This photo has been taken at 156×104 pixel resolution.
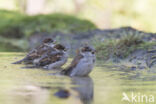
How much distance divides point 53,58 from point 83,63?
2.14 meters

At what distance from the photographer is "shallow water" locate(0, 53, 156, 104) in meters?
5.17

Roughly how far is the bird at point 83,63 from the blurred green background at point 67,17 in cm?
860

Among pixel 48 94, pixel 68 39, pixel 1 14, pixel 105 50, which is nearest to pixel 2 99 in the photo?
pixel 48 94

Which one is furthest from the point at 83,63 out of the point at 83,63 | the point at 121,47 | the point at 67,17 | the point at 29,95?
the point at 67,17

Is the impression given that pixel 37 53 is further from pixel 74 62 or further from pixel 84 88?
pixel 84 88

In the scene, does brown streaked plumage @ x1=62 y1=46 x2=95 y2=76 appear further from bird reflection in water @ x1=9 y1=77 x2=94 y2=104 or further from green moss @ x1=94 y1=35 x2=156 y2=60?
green moss @ x1=94 y1=35 x2=156 y2=60

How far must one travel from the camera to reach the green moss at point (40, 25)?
20028 mm

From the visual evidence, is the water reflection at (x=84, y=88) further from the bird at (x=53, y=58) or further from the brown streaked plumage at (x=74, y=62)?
the bird at (x=53, y=58)

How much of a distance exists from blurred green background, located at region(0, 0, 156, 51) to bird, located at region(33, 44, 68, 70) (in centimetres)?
636

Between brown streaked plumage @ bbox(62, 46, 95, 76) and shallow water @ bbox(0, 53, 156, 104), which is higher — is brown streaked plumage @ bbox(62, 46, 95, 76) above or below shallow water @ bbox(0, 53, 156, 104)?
above

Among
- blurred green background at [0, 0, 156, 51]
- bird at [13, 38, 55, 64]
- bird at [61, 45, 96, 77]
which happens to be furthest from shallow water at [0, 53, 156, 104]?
blurred green background at [0, 0, 156, 51]

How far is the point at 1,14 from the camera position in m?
25.1

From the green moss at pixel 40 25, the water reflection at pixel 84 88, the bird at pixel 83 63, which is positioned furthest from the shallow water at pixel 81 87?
the green moss at pixel 40 25

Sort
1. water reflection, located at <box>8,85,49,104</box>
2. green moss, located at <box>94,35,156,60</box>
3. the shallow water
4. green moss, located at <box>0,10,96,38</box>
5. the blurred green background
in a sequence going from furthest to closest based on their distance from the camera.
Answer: the blurred green background, green moss, located at <box>0,10,96,38</box>, green moss, located at <box>94,35,156,60</box>, the shallow water, water reflection, located at <box>8,85,49,104</box>
